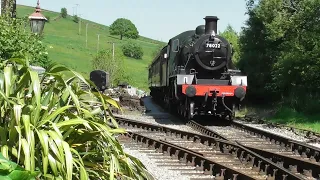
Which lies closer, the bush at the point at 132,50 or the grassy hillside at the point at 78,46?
the grassy hillside at the point at 78,46

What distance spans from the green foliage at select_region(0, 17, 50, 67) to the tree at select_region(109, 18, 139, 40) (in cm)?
11343

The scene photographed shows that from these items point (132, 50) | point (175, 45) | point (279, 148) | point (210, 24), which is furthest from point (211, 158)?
point (132, 50)

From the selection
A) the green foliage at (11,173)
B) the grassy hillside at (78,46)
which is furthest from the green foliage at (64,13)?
the green foliage at (11,173)

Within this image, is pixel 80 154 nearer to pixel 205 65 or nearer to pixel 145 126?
pixel 145 126

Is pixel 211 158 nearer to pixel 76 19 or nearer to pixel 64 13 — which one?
pixel 76 19

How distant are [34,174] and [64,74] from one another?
1454mm

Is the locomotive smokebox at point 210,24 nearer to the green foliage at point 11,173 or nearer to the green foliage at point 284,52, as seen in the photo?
the green foliage at point 284,52

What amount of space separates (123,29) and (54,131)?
12687 cm

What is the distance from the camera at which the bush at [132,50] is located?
99.4 meters

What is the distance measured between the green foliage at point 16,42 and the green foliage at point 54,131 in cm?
585

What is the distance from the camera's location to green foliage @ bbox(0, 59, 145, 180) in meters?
3.55

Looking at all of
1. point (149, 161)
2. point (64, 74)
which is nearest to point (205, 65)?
point (149, 161)

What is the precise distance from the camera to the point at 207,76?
1583cm

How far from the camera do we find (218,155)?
31.1ft
